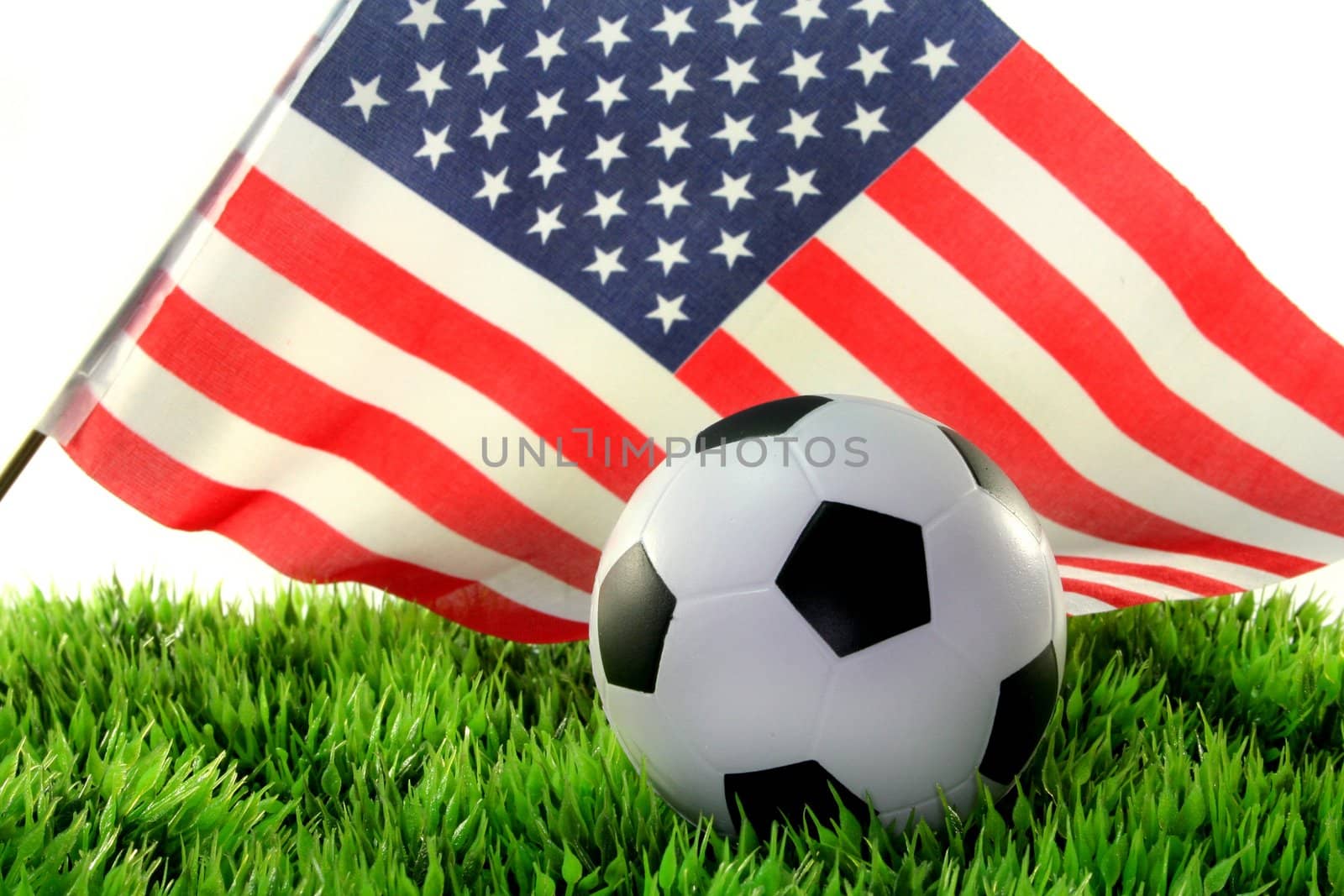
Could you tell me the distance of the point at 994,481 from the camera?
4.50ft

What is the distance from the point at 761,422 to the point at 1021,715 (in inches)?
17.2

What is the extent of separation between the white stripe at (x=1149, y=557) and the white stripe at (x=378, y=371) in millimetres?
736

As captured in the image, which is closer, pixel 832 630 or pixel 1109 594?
pixel 832 630

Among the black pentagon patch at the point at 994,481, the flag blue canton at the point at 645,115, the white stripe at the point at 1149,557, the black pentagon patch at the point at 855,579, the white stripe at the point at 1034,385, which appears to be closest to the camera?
the black pentagon patch at the point at 855,579

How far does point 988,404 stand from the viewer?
6.10 feet

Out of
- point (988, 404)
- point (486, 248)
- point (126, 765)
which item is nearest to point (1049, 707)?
point (988, 404)

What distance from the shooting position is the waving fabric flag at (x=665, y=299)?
1.70 meters

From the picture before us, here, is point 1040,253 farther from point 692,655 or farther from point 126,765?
point 126,765

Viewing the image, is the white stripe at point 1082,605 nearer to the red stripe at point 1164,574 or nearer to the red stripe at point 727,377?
the red stripe at point 1164,574

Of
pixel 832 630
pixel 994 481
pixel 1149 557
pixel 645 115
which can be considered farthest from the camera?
pixel 1149 557

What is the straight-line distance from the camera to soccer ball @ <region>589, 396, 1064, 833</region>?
48.9 inches

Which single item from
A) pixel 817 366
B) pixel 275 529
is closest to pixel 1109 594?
pixel 817 366

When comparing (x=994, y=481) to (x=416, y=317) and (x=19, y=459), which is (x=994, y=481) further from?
(x=19, y=459)

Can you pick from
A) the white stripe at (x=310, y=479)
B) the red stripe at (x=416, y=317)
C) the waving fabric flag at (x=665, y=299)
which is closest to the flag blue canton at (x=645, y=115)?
the waving fabric flag at (x=665, y=299)
